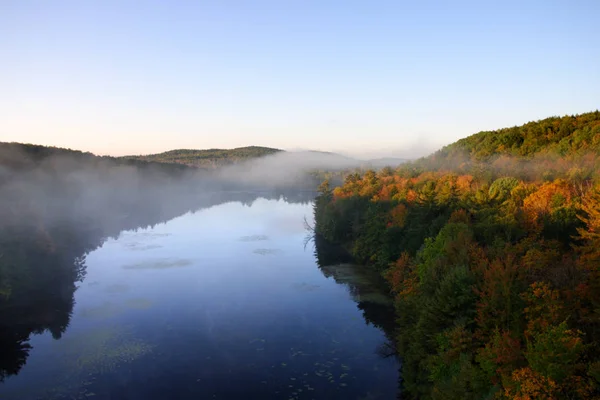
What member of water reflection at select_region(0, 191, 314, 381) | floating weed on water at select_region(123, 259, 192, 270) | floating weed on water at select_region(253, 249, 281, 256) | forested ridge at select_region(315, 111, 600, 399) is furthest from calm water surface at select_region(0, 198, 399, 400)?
forested ridge at select_region(315, 111, 600, 399)

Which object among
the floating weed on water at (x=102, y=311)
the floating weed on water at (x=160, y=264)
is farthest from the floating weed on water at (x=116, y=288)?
the floating weed on water at (x=160, y=264)

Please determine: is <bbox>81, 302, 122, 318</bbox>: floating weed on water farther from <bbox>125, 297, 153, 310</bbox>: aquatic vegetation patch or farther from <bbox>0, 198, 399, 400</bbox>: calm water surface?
<bbox>125, 297, 153, 310</bbox>: aquatic vegetation patch

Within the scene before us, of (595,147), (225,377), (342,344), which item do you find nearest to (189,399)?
(225,377)

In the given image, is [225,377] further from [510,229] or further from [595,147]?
[595,147]

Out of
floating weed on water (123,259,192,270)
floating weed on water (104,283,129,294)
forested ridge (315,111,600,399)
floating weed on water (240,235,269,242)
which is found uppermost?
forested ridge (315,111,600,399)

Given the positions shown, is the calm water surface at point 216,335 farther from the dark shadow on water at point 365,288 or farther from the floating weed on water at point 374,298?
the dark shadow on water at point 365,288

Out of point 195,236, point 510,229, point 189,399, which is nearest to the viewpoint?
point 189,399
